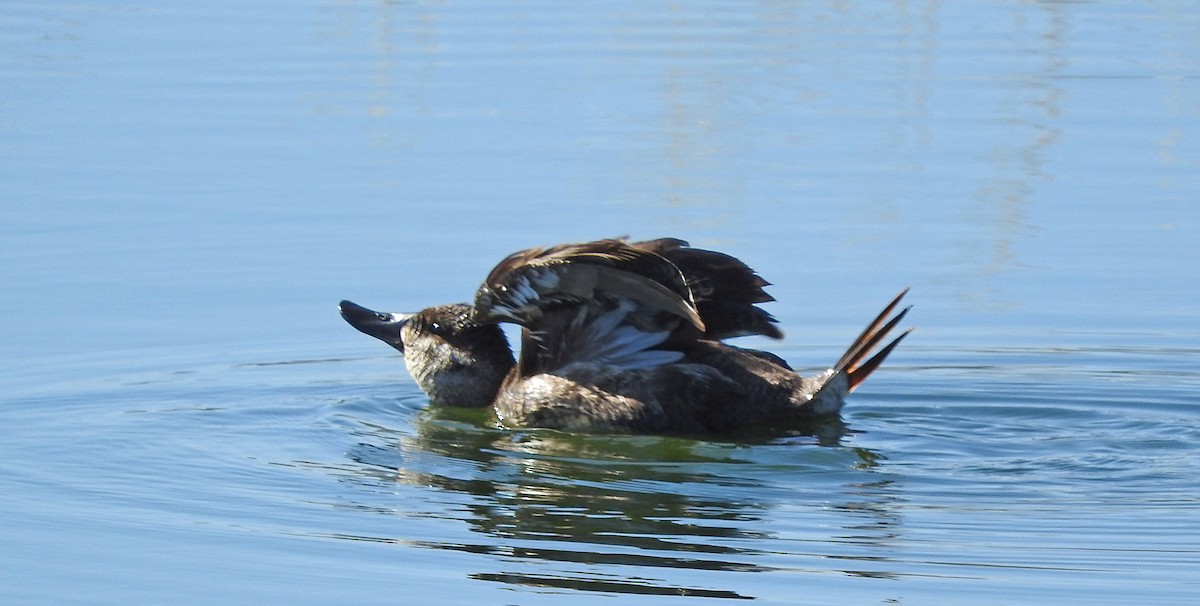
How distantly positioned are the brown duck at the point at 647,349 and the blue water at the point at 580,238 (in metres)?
0.18

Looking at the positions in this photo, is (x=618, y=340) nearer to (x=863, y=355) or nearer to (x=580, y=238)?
(x=863, y=355)

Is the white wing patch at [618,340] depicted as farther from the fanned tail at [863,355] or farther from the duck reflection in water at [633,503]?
the fanned tail at [863,355]

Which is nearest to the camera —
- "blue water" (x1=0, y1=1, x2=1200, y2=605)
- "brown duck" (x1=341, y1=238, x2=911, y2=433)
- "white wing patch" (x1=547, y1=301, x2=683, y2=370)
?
"blue water" (x1=0, y1=1, x2=1200, y2=605)

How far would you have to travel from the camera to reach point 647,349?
8141 millimetres

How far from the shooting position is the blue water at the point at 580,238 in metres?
6.36

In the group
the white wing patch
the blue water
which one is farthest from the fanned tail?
the white wing patch

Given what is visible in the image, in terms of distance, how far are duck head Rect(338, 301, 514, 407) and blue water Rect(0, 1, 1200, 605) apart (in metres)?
0.20

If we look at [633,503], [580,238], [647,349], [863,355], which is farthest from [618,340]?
[580,238]

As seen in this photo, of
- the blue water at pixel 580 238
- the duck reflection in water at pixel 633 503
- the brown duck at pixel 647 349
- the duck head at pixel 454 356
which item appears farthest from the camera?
the duck head at pixel 454 356

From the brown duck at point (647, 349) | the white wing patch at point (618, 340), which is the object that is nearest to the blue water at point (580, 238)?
the brown duck at point (647, 349)

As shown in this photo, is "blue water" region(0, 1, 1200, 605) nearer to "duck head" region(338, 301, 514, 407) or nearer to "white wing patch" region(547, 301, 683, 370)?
"duck head" region(338, 301, 514, 407)

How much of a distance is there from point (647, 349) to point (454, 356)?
1051 millimetres

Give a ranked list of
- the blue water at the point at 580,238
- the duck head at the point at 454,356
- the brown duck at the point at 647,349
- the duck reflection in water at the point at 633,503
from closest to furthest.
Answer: the duck reflection in water at the point at 633,503
the blue water at the point at 580,238
the brown duck at the point at 647,349
the duck head at the point at 454,356

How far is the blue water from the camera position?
250 inches
